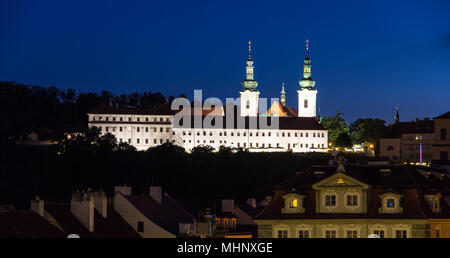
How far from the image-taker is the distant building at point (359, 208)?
104ft

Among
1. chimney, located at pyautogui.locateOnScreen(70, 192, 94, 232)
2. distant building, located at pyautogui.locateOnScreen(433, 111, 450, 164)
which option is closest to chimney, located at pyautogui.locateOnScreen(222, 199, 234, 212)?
distant building, located at pyautogui.locateOnScreen(433, 111, 450, 164)

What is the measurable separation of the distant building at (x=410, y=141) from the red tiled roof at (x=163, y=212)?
72153 millimetres

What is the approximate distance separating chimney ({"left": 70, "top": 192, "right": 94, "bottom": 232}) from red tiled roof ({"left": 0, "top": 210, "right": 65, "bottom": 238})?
232 cm

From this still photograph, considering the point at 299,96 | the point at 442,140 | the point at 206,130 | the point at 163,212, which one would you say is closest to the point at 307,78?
the point at 299,96

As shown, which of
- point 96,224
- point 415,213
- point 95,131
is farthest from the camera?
point 95,131

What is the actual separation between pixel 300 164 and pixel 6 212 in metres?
108

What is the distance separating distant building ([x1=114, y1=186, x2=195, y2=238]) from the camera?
4569 cm

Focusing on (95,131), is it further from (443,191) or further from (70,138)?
(443,191)

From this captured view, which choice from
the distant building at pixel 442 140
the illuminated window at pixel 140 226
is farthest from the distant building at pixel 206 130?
the illuminated window at pixel 140 226

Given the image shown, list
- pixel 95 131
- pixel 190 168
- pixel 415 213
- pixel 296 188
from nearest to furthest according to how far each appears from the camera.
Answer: pixel 415 213
pixel 296 188
pixel 190 168
pixel 95 131

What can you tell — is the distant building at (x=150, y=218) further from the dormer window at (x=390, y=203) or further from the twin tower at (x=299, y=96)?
the twin tower at (x=299, y=96)

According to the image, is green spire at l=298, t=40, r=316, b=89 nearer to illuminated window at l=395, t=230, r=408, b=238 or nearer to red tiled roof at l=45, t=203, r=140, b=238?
red tiled roof at l=45, t=203, r=140, b=238

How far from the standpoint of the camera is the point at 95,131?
513 feet
